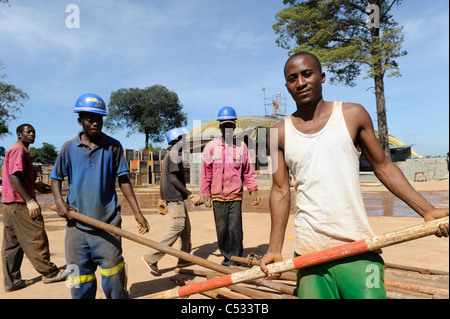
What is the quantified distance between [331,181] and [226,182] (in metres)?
2.86

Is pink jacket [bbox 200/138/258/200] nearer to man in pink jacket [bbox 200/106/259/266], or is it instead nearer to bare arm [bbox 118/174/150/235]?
man in pink jacket [bbox 200/106/259/266]

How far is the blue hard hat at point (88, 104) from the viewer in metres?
2.90

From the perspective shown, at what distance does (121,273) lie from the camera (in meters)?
2.93

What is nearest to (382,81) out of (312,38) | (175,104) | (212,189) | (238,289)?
(312,38)

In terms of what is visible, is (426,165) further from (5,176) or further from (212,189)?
(5,176)

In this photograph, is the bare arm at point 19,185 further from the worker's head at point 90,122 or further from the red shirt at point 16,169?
the worker's head at point 90,122

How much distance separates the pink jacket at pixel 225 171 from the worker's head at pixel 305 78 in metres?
2.74

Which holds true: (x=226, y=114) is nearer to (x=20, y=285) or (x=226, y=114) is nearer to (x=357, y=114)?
(x=357, y=114)

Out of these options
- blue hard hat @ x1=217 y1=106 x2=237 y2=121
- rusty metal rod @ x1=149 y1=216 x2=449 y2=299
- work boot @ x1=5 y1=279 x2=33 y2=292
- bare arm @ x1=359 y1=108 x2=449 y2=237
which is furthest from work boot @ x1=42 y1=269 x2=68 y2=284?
bare arm @ x1=359 y1=108 x2=449 y2=237

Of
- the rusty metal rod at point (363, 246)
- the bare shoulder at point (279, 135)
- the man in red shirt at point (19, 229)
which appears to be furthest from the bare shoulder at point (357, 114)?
the man in red shirt at point (19, 229)

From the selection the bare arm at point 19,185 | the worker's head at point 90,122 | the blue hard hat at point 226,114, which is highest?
the blue hard hat at point 226,114

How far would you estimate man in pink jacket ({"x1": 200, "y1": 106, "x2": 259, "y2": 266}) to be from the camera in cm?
453

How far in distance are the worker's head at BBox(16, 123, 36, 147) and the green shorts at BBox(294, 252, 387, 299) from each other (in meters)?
4.19
